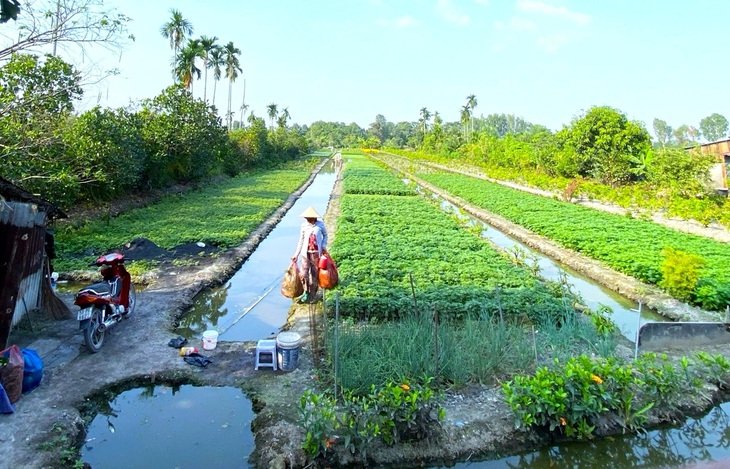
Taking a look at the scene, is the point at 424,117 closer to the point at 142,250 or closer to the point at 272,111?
the point at 272,111

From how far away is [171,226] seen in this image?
13.8 metres

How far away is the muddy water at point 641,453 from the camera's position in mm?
4547

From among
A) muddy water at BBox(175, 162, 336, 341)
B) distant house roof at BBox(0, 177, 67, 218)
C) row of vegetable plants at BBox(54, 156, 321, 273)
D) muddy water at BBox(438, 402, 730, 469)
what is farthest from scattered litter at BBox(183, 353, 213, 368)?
row of vegetable plants at BBox(54, 156, 321, 273)

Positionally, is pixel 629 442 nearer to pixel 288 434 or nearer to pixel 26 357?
pixel 288 434

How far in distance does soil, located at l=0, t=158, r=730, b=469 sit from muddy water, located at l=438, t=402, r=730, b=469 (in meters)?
0.15

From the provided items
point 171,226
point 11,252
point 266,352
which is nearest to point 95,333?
point 11,252

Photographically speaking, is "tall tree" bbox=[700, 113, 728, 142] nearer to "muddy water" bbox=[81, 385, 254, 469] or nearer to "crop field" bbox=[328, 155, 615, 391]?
"crop field" bbox=[328, 155, 615, 391]

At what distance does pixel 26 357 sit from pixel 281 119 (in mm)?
83500

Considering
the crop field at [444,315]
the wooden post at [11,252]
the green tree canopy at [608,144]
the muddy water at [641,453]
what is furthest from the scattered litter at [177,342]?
the green tree canopy at [608,144]

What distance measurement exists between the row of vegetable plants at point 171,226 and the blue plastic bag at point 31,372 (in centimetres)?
460

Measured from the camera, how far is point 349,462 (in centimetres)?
427

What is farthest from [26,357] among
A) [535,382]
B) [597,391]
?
[597,391]

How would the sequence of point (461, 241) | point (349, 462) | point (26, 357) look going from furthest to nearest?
point (461, 241), point (26, 357), point (349, 462)

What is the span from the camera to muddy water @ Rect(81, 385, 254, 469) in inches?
171
